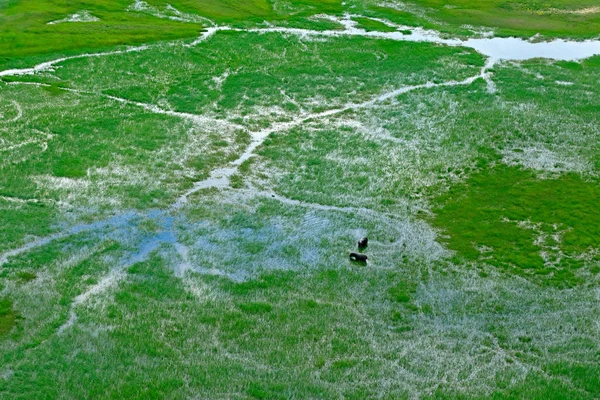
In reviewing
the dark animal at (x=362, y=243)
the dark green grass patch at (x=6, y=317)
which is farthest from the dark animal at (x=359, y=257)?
the dark green grass patch at (x=6, y=317)

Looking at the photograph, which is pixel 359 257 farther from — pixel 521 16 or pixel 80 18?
pixel 521 16

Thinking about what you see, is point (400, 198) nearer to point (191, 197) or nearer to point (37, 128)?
point (191, 197)

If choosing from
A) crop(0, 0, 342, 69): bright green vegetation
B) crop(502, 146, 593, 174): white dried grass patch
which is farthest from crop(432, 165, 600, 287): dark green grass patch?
crop(0, 0, 342, 69): bright green vegetation

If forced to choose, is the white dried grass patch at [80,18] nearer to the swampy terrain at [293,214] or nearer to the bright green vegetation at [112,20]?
the bright green vegetation at [112,20]

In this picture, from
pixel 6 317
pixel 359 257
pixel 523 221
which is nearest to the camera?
pixel 6 317

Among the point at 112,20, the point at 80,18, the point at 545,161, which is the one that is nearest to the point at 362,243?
the point at 545,161

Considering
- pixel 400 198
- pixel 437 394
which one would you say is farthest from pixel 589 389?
pixel 400 198

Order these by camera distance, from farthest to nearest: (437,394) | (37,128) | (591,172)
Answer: (37,128) < (591,172) < (437,394)
